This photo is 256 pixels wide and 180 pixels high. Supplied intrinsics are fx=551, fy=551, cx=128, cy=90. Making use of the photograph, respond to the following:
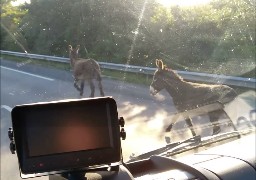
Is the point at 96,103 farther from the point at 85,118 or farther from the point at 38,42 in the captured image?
the point at 38,42

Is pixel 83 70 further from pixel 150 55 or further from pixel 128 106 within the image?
pixel 128 106

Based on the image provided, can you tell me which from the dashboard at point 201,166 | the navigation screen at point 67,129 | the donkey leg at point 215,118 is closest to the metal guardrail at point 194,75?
the donkey leg at point 215,118

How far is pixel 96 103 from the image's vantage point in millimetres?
2635

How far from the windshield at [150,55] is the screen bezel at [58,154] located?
2109 millimetres

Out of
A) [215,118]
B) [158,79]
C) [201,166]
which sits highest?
[158,79]

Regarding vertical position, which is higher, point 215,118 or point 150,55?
point 150,55

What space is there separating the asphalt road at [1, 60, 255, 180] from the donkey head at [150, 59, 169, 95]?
11cm

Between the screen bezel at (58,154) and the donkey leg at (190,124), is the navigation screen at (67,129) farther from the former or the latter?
the donkey leg at (190,124)

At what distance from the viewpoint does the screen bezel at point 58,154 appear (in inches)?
100

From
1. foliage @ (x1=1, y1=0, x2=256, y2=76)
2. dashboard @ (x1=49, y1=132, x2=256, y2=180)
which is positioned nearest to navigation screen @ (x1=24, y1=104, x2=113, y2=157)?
dashboard @ (x1=49, y1=132, x2=256, y2=180)

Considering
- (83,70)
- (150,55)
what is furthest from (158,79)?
(83,70)

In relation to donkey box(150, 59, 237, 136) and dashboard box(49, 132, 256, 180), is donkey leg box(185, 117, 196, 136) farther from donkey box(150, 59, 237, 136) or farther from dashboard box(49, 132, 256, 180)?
dashboard box(49, 132, 256, 180)

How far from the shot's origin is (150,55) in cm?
568

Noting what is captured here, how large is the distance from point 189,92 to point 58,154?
3.63 m
